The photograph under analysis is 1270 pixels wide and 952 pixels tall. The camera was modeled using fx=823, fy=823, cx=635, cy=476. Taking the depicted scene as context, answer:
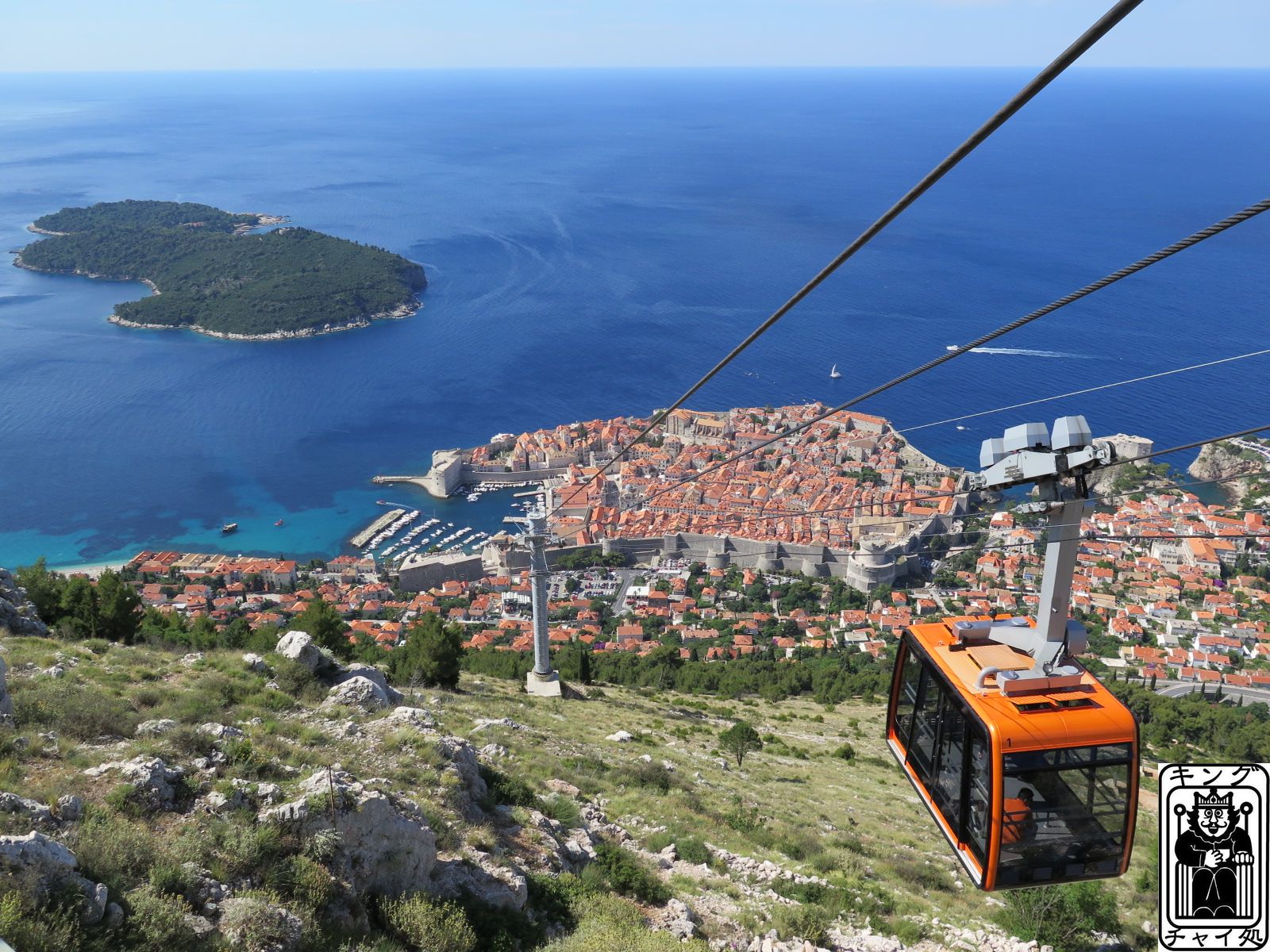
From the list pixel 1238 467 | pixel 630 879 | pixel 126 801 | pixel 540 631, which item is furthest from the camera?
pixel 1238 467

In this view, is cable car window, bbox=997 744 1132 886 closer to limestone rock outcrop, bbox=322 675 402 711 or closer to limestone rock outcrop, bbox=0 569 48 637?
limestone rock outcrop, bbox=322 675 402 711

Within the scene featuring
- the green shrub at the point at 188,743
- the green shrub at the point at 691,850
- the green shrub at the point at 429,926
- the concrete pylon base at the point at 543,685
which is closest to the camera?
the green shrub at the point at 429,926

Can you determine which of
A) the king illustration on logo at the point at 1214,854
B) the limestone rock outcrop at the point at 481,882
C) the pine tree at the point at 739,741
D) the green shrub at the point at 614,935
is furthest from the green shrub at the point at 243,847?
the pine tree at the point at 739,741

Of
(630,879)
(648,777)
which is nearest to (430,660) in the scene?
(648,777)

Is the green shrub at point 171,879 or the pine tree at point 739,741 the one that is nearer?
the green shrub at point 171,879

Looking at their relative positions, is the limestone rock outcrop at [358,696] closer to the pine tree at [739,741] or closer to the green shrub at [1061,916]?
the pine tree at [739,741]

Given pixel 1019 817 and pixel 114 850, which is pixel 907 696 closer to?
pixel 1019 817

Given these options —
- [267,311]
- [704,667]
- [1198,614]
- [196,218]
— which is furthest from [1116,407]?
[196,218]
